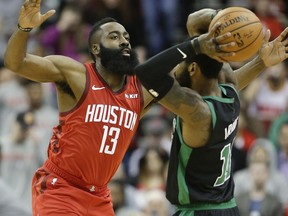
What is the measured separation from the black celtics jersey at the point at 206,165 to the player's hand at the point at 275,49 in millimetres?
702

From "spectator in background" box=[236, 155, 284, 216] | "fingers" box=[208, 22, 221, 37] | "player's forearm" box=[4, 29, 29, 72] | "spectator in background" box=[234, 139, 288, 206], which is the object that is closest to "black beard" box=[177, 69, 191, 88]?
"fingers" box=[208, 22, 221, 37]

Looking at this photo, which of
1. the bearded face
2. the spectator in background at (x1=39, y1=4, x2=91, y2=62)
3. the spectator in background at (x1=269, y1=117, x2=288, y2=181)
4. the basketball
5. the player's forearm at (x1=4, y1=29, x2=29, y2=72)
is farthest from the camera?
the spectator in background at (x1=39, y1=4, x2=91, y2=62)

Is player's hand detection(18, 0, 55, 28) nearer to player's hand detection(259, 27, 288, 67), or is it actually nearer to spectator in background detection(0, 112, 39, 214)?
→ player's hand detection(259, 27, 288, 67)

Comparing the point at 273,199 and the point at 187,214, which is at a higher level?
the point at 187,214

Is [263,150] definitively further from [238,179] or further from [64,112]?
[64,112]

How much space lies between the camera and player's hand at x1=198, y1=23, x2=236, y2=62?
6020 mm

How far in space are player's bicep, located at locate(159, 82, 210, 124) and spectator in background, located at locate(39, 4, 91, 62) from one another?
714 cm

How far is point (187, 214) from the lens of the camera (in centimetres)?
670

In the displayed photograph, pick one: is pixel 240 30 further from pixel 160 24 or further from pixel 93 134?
pixel 160 24

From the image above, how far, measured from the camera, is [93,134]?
716 cm

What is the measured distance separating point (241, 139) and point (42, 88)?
297 centimetres

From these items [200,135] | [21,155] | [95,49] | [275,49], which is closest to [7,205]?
[95,49]

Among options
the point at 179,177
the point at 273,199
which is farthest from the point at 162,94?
the point at 273,199

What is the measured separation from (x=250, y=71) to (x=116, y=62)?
3.82 feet
